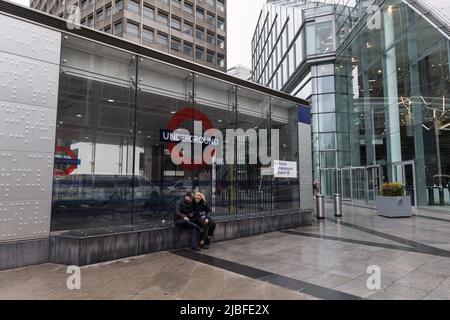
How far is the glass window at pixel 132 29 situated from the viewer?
1532 inches

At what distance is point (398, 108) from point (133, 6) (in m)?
33.8

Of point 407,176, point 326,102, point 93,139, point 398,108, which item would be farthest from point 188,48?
point 93,139

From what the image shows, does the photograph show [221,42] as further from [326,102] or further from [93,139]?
[93,139]

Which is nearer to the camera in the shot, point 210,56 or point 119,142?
point 119,142

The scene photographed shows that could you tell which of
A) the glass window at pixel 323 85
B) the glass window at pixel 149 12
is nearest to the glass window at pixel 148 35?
the glass window at pixel 149 12

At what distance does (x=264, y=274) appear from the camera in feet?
18.7

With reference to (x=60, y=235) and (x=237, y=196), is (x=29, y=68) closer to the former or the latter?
(x=60, y=235)

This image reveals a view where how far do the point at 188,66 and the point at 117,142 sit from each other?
311 centimetres

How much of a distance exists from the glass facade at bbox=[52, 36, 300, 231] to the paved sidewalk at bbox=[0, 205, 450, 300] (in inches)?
74.2

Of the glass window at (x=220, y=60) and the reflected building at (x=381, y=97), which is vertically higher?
the glass window at (x=220, y=60)

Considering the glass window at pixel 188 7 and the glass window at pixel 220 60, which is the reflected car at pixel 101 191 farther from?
the glass window at pixel 220 60

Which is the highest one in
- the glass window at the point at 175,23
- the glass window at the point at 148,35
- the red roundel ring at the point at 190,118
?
the glass window at the point at 175,23

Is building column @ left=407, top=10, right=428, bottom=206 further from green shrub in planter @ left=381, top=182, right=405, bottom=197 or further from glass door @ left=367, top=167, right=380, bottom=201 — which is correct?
green shrub in planter @ left=381, top=182, right=405, bottom=197

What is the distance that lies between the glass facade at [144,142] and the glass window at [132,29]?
32.7 metres
